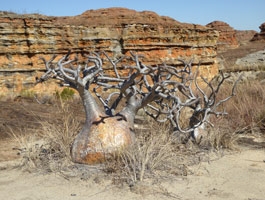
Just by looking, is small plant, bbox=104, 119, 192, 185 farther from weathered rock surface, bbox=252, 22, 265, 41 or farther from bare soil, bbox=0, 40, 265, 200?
weathered rock surface, bbox=252, 22, 265, 41

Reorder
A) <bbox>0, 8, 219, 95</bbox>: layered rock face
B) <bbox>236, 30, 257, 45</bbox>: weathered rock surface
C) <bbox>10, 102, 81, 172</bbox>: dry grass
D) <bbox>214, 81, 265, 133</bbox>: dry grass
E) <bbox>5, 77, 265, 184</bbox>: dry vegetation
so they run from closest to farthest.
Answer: <bbox>5, 77, 265, 184</bbox>: dry vegetation < <bbox>10, 102, 81, 172</bbox>: dry grass < <bbox>214, 81, 265, 133</bbox>: dry grass < <bbox>0, 8, 219, 95</bbox>: layered rock face < <bbox>236, 30, 257, 45</bbox>: weathered rock surface

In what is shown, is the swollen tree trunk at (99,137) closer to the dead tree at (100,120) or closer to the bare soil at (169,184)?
the dead tree at (100,120)

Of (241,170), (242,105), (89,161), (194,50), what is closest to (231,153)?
(241,170)

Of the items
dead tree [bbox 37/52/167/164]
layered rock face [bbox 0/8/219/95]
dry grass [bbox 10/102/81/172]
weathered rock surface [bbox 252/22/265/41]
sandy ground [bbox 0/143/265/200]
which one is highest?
weathered rock surface [bbox 252/22/265/41]

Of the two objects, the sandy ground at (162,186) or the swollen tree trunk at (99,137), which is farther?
the swollen tree trunk at (99,137)

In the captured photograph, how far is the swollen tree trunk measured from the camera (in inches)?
158

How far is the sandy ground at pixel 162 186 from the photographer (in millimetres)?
3275

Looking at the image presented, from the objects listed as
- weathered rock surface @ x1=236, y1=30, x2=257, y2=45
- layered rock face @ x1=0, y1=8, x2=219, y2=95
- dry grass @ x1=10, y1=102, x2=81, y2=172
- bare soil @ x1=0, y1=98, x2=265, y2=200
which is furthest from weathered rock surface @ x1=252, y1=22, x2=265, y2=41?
dry grass @ x1=10, y1=102, x2=81, y2=172

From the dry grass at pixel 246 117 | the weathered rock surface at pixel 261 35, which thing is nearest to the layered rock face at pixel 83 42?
the dry grass at pixel 246 117

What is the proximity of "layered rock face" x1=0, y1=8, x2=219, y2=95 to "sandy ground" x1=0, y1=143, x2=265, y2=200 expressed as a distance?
10793mm

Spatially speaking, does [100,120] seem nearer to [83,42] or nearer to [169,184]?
[169,184]

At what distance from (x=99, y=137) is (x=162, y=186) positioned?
3.17 ft

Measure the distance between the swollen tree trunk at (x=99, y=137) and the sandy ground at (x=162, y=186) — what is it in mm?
361

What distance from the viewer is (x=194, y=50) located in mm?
18688
